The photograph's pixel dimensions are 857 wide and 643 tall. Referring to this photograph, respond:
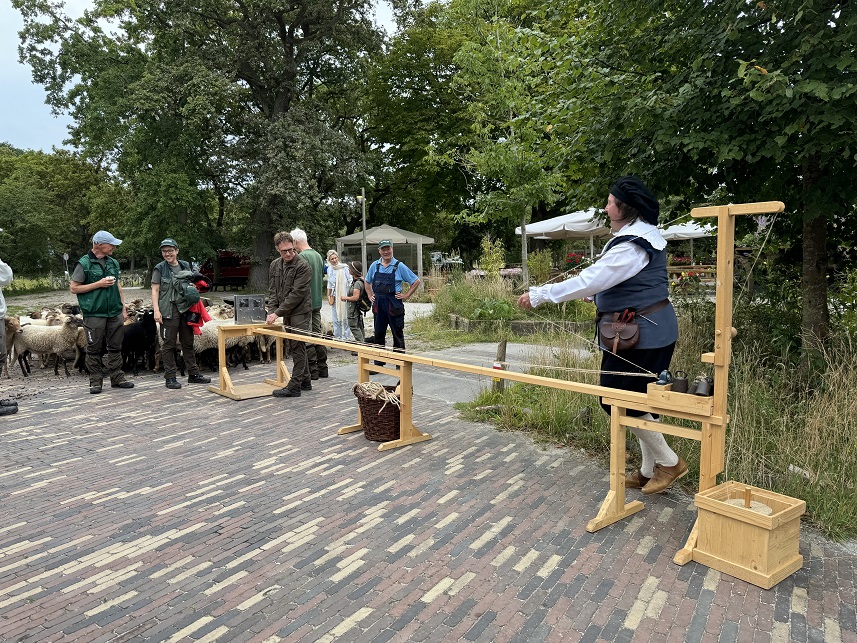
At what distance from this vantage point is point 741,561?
317 cm

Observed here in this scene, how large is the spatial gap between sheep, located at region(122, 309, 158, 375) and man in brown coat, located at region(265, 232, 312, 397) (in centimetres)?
236

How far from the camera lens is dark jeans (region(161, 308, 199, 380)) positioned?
813cm

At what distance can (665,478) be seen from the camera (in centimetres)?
418

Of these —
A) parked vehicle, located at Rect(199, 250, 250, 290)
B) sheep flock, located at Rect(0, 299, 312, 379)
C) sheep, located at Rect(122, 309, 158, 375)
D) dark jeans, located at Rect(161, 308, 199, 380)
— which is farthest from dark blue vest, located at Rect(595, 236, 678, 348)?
parked vehicle, located at Rect(199, 250, 250, 290)

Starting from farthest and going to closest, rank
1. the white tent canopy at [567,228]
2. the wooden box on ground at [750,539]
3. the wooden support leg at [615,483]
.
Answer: the white tent canopy at [567,228]
the wooden support leg at [615,483]
the wooden box on ground at [750,539]

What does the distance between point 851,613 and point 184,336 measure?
7.73m

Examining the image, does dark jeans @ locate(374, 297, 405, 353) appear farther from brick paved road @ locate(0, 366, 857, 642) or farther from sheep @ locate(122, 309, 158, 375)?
sheep @ locate(122, 309, 158, 375)

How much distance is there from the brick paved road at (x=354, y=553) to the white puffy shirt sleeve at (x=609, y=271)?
1.47 meters

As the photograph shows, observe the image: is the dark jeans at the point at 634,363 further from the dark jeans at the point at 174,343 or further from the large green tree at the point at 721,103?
the dark jeans at the point at 174,343

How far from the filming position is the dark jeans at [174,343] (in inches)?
320

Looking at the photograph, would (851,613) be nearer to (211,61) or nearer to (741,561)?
(741,561)

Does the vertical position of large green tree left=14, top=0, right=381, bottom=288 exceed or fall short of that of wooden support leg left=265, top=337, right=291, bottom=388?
it exceeds it

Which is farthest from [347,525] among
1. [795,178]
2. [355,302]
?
[355,302]

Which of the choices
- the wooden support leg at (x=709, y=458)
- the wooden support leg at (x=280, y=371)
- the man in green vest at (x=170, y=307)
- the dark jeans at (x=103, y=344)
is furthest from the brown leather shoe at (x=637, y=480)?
the dark jeans at (x=103, y=344)
